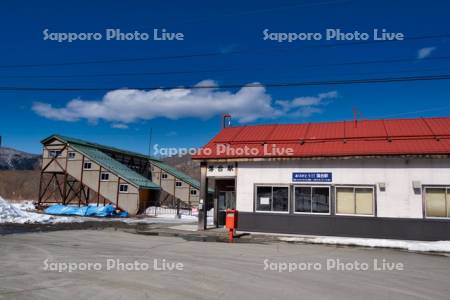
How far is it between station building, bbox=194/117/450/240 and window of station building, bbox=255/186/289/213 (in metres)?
0.05

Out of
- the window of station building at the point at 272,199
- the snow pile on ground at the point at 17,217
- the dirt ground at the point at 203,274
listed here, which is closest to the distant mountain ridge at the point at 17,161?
the snow pile on ground at the point at 17,217

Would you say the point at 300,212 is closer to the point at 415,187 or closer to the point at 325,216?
the point at 325,216

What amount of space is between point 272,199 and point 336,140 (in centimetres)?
473

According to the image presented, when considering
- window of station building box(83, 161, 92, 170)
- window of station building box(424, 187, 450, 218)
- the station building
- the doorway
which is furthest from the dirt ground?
window of station building box(83, 161, 92, 170)

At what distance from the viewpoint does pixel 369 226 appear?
18547mm

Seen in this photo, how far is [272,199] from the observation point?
2056cm

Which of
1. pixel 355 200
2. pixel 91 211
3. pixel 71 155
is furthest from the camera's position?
pixel 71 155

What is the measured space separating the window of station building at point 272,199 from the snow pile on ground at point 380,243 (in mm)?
1953

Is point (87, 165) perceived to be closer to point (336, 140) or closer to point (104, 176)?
point (104, 176)

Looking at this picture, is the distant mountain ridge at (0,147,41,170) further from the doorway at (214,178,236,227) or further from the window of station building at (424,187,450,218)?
the window of station building at (424,187,450,218)

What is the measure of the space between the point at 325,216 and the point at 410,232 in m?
3.92

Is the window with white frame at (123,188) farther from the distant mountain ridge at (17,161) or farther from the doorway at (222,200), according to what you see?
the distant mountain ridge at (17,161)

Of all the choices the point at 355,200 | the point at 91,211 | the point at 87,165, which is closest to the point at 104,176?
the point at 87,165

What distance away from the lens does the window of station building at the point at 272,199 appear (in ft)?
66.6
